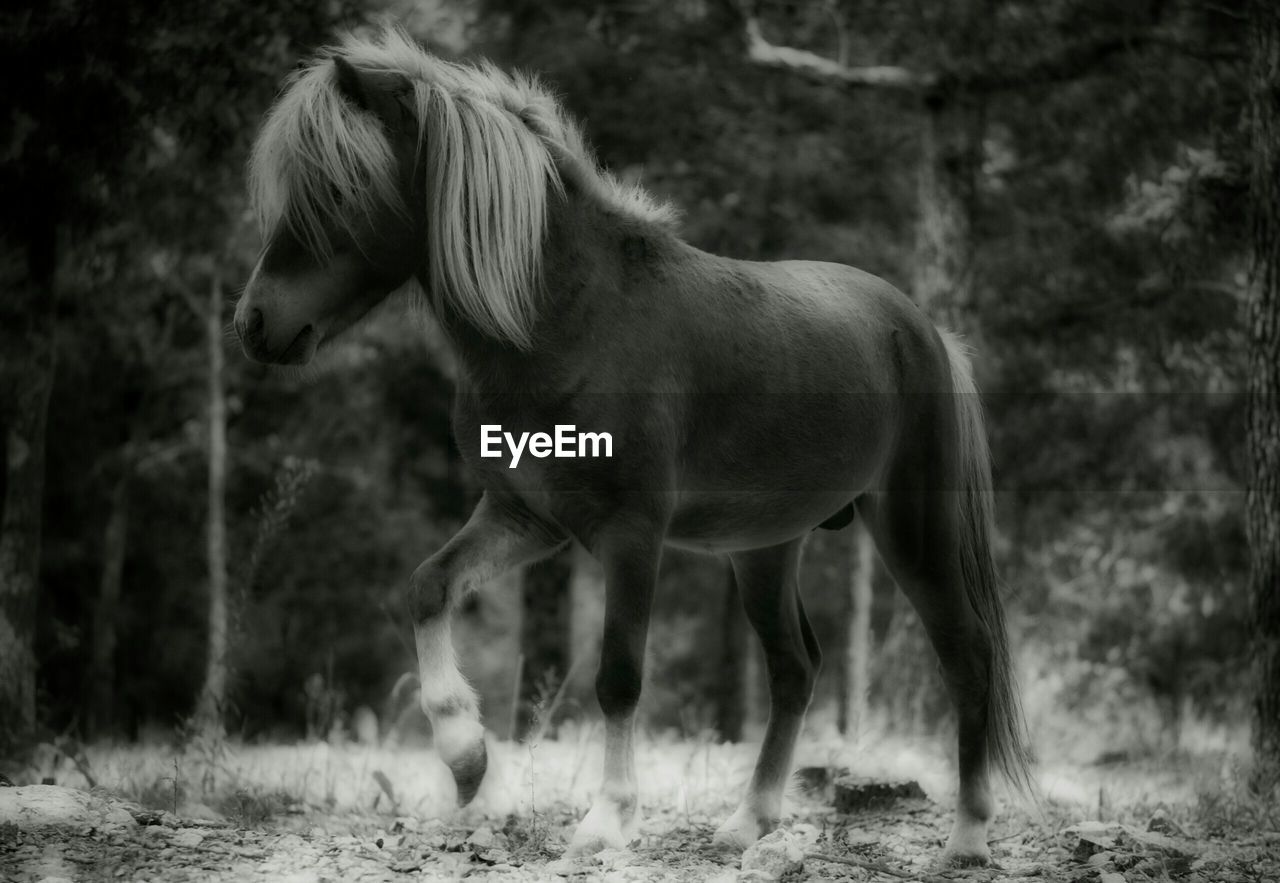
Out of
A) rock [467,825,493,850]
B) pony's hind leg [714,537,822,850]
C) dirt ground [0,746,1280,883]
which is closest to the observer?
dirt ground [0,746,1280,883]

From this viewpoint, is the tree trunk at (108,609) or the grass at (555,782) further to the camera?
the tree trunk at (108,609)

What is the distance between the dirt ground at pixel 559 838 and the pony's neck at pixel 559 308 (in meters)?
1.48

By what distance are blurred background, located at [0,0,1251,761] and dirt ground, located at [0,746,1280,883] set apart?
2.06 feet

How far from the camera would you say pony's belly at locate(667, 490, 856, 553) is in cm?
408

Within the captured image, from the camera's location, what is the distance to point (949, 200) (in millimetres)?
9086

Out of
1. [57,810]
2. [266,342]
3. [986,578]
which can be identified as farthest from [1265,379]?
[57,810]

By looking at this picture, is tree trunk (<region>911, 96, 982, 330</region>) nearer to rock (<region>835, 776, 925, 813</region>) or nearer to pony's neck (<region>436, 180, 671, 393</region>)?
rock (<region>835, 776, 925, 813</region>)

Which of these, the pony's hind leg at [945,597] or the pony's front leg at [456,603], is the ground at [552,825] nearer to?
the pony's front leg at [456,603]

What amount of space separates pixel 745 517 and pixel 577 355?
2.91 feet

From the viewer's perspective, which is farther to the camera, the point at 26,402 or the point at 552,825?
the point at 26,402

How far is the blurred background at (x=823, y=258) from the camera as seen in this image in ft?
20.2

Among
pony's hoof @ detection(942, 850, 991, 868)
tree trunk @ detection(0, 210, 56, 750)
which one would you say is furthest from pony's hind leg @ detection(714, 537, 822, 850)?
tree trunk @ detection(0, 210, 56, 750)

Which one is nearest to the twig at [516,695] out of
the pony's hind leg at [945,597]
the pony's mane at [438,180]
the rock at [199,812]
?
the rock at [199,812]

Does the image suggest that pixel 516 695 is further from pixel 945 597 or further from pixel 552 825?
pixel 945 597
